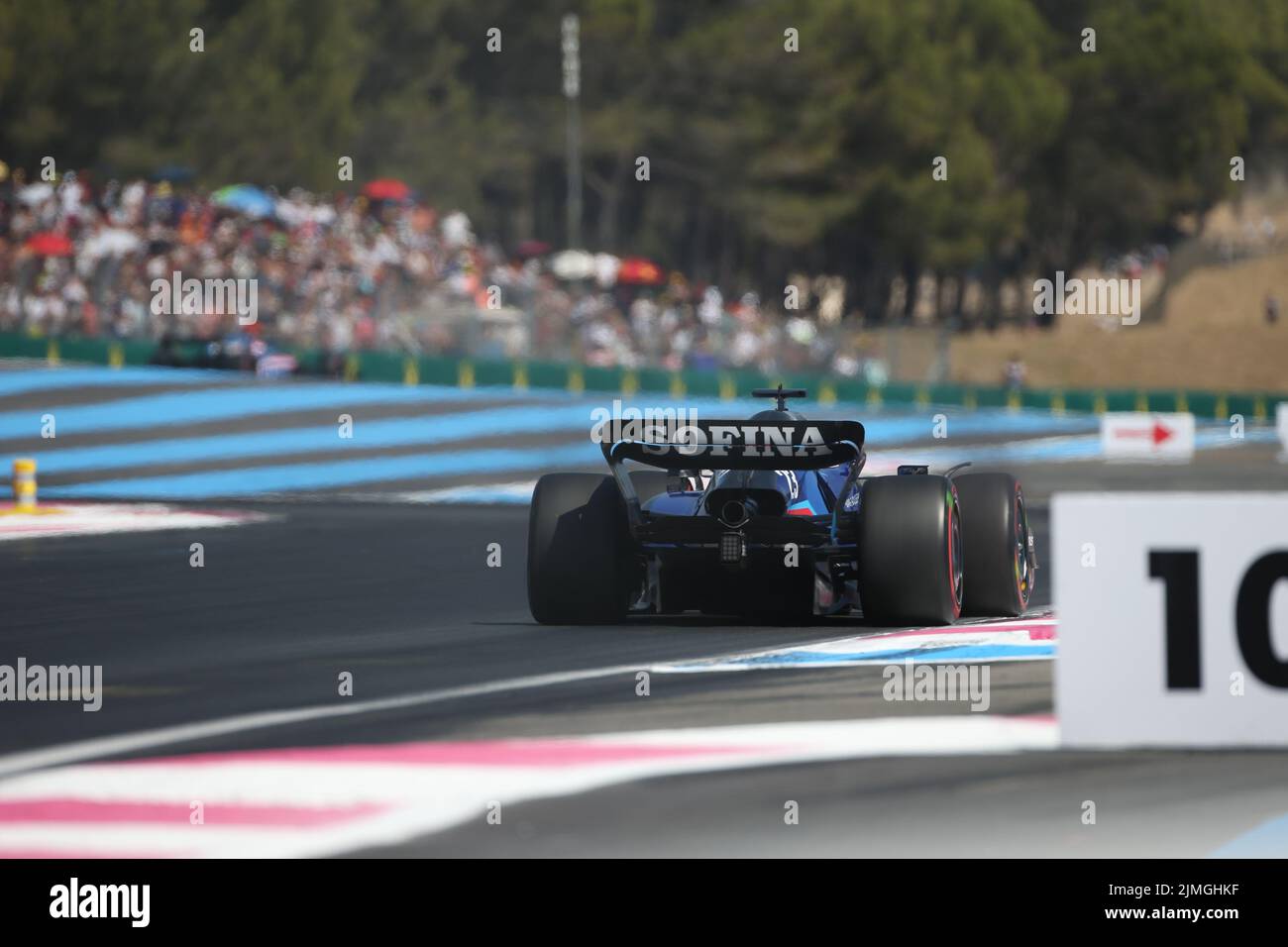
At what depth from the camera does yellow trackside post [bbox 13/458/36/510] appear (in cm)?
2422

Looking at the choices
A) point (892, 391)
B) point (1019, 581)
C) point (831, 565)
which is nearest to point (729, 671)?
point (831, 565)

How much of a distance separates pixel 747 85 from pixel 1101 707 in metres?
61.1

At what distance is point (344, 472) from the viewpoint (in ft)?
94.5

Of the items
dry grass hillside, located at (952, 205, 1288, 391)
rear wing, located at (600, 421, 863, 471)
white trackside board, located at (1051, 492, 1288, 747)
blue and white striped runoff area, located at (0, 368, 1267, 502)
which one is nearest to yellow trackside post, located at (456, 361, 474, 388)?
blue and white striped runoff area, located at (0, 368, 1267, 502)

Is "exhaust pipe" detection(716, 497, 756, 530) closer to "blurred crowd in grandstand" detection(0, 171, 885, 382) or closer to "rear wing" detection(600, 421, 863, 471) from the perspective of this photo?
"rear wing" detection(600, 421, 863, 471)

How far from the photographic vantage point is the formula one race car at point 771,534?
1188 centimetres

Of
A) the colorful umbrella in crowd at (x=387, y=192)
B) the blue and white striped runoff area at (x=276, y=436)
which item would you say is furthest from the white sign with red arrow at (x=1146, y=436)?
the colorful umbrella in crowd at (x=387, y=192)

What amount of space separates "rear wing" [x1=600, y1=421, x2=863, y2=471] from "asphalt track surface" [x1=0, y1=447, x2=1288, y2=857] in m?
0.87

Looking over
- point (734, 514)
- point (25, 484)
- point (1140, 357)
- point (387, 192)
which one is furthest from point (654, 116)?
point (734, 514)

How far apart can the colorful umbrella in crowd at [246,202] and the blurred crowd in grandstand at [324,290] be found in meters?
0.04

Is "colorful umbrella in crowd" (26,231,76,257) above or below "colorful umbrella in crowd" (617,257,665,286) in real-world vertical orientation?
below

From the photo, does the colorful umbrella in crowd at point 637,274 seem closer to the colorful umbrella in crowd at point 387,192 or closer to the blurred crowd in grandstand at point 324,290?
the colorful umbrella in crowd at point 387,192

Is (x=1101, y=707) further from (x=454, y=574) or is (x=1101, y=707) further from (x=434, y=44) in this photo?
(x=434, y=44)

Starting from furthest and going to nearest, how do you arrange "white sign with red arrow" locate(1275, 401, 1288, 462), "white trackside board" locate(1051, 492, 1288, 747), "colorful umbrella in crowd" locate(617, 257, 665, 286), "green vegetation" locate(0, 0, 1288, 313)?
"green vegetation" locate(0, 0, 1288, 313) → "colorful umbrella in crowd" locate(617, 257, 665, 286) → "white sign with red arrow" locate(1275, 401, 1288, 462) → "white trackside board" locate(1051, 492, 1288, 747)
